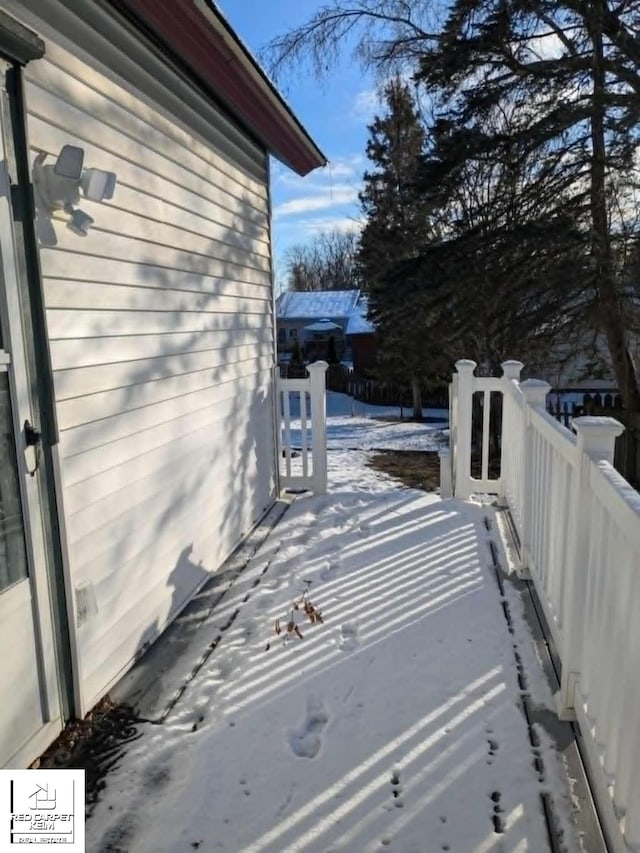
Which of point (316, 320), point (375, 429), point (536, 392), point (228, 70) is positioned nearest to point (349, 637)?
point (536, 392)

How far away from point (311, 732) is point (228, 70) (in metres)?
3.18

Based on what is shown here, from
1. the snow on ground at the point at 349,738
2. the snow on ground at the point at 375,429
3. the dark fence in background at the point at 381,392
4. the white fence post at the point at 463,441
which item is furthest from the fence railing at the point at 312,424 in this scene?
the dark fence in background at the point at 381,392

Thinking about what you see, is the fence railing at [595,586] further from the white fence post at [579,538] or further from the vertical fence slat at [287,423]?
the vertical fence slat at [287,423]

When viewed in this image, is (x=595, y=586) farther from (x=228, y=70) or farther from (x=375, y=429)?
(x=375, y=429)

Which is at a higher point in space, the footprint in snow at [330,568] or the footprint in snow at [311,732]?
the footprint in snow at [330,568]

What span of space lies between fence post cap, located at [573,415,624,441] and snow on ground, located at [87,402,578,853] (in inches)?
39.7

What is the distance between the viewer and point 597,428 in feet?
6.07

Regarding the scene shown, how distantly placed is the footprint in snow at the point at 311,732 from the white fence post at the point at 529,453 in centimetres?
155

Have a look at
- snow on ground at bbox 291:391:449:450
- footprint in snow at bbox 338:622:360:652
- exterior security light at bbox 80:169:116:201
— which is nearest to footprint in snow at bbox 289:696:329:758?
footprint in snow at bbox 338:622:360:652

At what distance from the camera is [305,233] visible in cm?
4128

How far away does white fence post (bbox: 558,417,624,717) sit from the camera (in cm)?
186

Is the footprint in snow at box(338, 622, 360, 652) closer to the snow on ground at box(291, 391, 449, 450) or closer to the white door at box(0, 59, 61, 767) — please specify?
the white door at box(0, 59, 61, 767)

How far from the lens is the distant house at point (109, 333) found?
190 centimetres

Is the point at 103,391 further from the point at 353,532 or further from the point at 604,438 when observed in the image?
the point at 353,532
